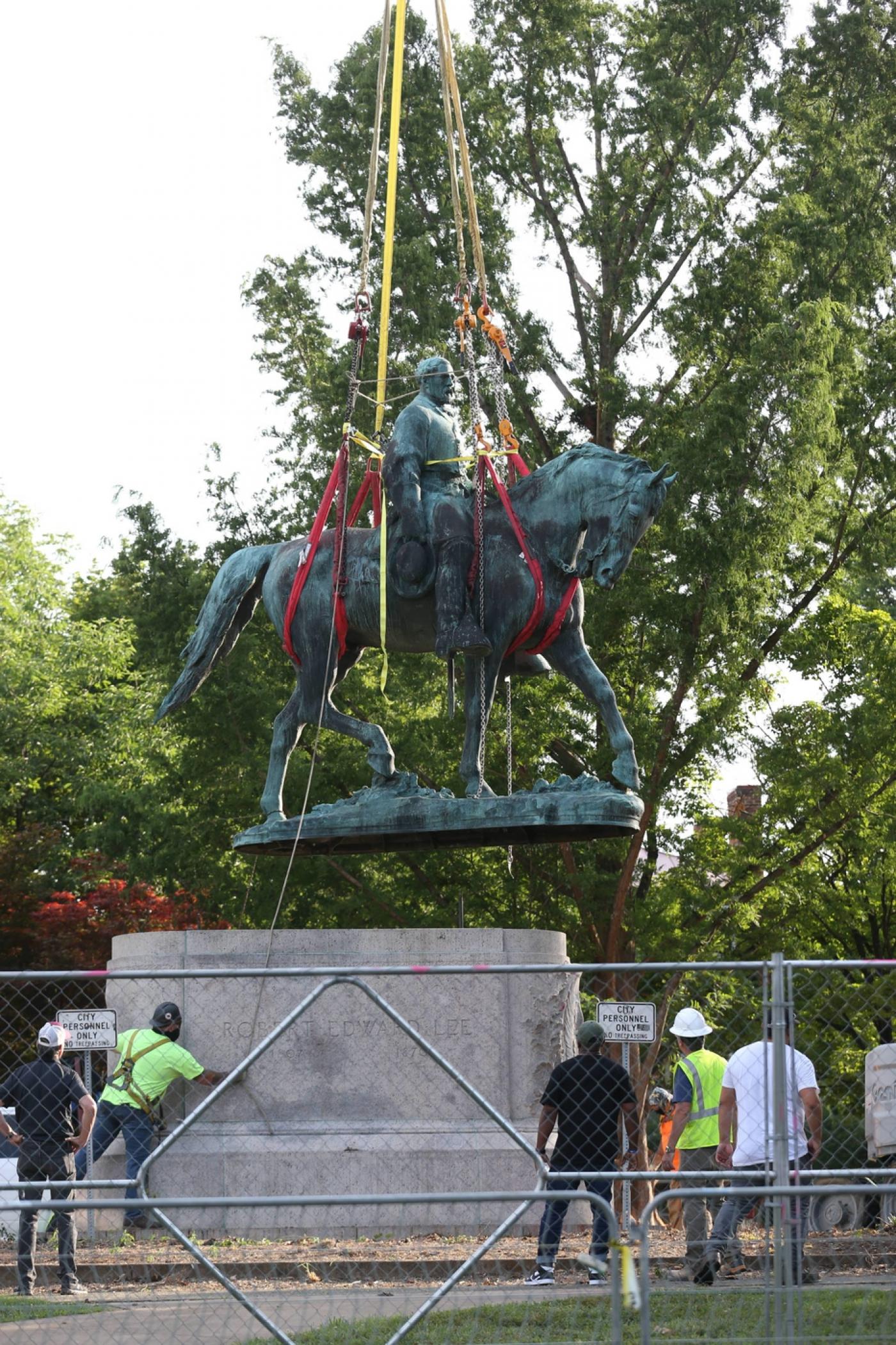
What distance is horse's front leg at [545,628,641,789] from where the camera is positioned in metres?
12.9

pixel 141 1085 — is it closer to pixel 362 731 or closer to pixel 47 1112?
pixel 47 1112

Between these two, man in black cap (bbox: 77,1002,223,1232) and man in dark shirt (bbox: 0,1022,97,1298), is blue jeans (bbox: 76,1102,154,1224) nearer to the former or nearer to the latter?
man in black cap (bbox: 77,1002,223,1232)

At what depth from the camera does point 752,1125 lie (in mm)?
10625

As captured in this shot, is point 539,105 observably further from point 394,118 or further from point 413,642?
point 413,642

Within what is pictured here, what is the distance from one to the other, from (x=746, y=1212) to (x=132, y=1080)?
12.2 feet

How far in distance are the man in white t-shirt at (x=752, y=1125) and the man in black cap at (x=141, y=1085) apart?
131 inches

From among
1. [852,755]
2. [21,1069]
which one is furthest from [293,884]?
[21,1069]

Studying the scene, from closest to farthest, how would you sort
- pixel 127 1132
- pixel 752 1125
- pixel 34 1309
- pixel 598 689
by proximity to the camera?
pixel 34 1309 < pixel 752 1125 < pixel 127 1132 < pixel 598 689

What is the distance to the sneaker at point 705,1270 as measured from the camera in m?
9.72

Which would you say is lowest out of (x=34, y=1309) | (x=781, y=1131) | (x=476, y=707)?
(x=34, y=1309)

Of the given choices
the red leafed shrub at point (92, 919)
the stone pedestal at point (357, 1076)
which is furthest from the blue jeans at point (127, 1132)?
the red leafed shrub at point (92, 919)

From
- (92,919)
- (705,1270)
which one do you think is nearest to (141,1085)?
(705,1270)

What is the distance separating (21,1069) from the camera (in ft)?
37.5

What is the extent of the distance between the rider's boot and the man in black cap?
9.31ft
